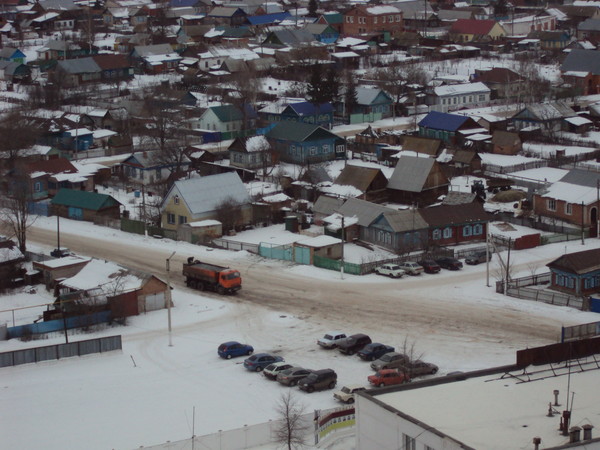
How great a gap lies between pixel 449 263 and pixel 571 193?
840cm

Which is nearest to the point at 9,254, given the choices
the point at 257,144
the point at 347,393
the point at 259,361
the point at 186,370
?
the point at 186,370

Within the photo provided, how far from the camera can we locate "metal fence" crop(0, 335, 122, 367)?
30219 mm

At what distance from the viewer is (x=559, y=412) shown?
20938 millimetres

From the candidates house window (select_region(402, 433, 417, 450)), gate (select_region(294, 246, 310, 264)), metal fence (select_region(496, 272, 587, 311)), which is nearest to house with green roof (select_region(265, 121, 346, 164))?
gate (select_region(294, 246, 310, 264))

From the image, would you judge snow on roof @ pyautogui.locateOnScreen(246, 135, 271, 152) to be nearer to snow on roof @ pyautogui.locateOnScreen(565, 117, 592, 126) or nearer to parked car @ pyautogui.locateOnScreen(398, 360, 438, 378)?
snow on roof @ pyautogui.locateOnScreen(565, 117, 592, 126)

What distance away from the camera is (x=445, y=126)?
58969mm

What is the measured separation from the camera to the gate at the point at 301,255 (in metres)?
39.3

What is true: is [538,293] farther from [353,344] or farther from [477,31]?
[477,31]

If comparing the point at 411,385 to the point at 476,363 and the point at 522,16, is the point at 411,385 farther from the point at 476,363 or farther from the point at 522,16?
the point at 522,16

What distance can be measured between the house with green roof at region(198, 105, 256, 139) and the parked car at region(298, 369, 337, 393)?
3449 cm

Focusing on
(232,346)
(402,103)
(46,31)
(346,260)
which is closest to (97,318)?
(232,346)

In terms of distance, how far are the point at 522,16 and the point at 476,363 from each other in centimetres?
7813

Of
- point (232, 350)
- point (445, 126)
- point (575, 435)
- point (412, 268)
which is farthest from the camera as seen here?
point (445, 126)

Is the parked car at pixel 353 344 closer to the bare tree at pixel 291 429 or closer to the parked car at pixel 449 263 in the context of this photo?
the bare tree at pixel 291 429
